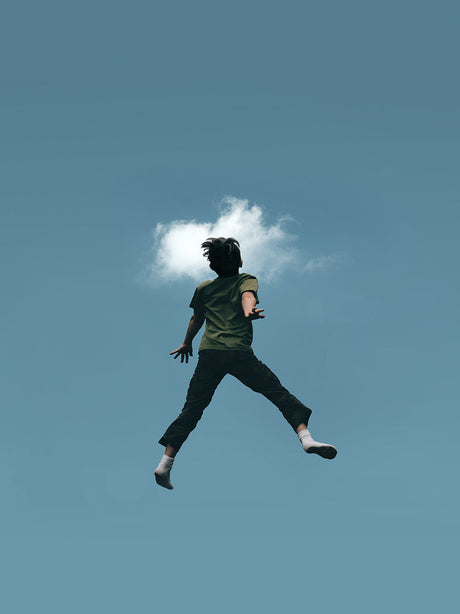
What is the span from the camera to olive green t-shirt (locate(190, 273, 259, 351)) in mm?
7555

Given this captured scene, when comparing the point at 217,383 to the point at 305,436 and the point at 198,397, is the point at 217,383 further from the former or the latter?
the point at 305,436

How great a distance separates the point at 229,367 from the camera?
7.55 metres

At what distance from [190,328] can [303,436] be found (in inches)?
83.6

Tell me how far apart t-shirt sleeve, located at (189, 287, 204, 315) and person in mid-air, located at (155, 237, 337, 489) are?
0.52ft

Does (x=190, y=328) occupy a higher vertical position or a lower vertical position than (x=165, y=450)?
higher

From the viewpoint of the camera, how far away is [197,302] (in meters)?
8.03

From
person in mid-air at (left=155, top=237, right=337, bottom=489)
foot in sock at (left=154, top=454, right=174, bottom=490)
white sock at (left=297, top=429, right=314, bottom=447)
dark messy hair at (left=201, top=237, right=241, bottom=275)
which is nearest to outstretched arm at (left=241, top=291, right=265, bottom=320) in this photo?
person in mid-air at (left=155, top=237, right=337, bottom=489)

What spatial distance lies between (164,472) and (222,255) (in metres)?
2.72

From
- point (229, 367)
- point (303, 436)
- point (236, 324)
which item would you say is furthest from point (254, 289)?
point (303, 436)

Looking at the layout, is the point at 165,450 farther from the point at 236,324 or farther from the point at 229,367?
the point at 236,324

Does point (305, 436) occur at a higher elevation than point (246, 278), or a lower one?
lower

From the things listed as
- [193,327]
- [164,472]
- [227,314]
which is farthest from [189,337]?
[164,472]

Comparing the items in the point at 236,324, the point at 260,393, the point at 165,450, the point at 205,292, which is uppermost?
the point at 205,292

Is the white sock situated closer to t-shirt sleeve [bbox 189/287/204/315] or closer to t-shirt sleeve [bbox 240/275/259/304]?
t-shirt sleeve [bbox 240/275/259/304]
